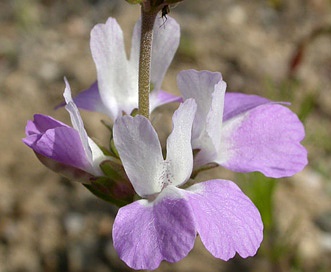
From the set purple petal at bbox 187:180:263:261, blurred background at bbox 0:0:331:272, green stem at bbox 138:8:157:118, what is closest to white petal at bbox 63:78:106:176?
green stem at bbox 138:8:157:118

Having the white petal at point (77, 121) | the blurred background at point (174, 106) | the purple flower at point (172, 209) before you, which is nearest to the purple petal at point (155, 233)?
the purple flower at point (172, 209)

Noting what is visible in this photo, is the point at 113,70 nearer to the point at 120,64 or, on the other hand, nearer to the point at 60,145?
the point at 120,64

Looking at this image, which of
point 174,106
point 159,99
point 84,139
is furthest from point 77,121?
point 174,106

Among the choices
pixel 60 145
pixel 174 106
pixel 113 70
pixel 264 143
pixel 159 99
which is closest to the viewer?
pixel 60 145

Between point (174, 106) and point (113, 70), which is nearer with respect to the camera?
point (113, 70)

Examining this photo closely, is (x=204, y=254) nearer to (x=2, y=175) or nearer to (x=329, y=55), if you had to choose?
(x=2, y=175)

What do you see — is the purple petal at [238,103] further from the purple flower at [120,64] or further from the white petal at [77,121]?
the white petal at [77,121]

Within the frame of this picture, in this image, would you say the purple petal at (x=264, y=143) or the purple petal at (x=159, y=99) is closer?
the purple petal at (x=264, y=143)

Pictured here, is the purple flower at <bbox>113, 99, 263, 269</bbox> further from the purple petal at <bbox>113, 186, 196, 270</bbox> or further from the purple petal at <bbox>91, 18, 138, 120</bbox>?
the purple petal at <bbox>91, 18, 138, 120</bbox>
